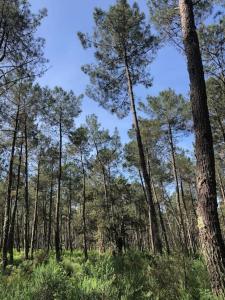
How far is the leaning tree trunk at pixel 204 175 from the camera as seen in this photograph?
524cm

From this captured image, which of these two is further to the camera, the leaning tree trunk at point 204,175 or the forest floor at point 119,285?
the forest floor at point 119,285

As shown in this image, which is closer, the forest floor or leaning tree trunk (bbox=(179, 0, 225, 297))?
leaning tree trunk (bbox=(179, 0, 225, 297))

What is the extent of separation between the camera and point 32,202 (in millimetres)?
42688

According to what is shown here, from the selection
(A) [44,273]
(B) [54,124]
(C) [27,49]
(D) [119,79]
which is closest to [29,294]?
(A) [44,273]

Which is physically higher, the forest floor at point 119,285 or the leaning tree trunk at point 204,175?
the leaning tree trunk at point 204,175

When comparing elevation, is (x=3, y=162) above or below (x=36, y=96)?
below

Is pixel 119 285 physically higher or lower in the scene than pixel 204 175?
lower

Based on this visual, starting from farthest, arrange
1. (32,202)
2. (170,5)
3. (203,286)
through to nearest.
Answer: (32,202) < (170,5) < (203,286)

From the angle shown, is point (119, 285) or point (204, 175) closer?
point (204, 175)

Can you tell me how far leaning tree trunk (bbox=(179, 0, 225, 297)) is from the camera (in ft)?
17.2

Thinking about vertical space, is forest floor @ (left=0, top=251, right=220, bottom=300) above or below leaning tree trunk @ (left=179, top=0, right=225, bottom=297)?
below

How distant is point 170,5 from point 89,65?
22.1 ft

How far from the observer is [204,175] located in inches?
228

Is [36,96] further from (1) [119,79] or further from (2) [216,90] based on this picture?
(2) [216,90]
